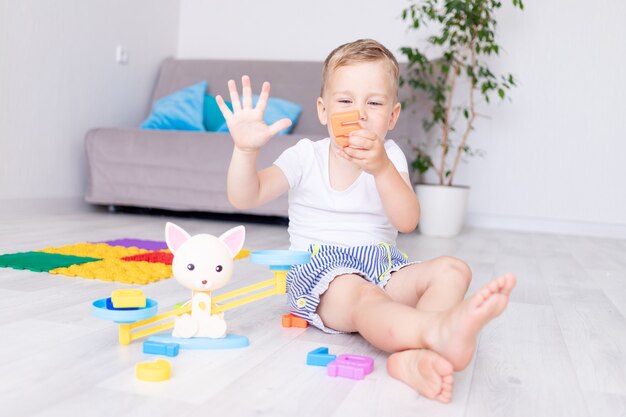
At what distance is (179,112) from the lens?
3.34m

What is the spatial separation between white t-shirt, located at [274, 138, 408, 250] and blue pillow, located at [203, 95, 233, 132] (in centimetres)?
210

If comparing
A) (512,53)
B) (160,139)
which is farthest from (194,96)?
(512,53)

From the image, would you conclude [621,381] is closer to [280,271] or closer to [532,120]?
[280,271]

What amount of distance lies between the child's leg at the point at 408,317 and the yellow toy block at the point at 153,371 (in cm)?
31

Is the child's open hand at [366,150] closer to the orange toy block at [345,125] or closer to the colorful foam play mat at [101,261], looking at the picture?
A: the orange toy block at [345,125]

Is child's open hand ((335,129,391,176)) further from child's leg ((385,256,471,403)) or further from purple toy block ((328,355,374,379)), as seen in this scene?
purple toy block ((328,355,374,379))

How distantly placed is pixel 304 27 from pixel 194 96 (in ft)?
2.69

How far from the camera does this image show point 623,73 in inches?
135

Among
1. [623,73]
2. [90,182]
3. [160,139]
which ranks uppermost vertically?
[623,73]

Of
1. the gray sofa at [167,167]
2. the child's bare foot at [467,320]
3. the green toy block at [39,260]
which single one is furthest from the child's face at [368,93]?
the gray sofa at [167,167]

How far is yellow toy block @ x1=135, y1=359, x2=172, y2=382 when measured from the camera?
849 millimetres

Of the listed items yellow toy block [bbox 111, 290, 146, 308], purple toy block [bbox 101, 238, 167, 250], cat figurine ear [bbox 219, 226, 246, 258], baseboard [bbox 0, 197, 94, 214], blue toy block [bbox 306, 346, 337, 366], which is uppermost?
cat figurine ear [bbox 219, 226, 246, 258]

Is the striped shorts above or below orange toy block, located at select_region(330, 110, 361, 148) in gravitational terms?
below

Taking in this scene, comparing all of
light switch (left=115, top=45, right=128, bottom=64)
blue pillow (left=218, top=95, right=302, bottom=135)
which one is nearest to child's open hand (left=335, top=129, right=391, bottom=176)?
blue pillow (left=218, top=95, right=302, bottom=135)
